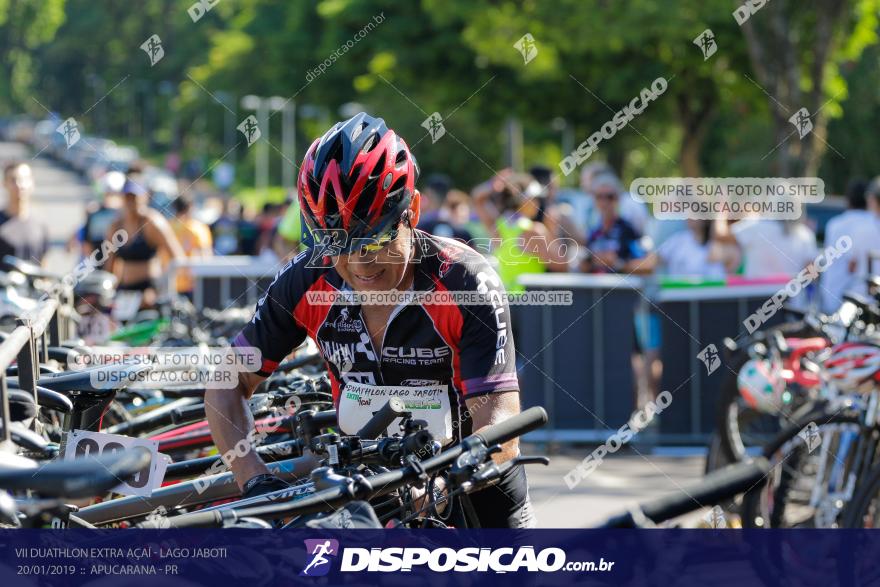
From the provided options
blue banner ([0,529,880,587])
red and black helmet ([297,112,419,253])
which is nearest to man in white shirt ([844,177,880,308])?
red and black helmet ([297,112,419,253])

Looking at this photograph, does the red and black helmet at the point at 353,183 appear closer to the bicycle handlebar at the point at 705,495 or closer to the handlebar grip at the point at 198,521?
the handlebar grip at the point at 198,521

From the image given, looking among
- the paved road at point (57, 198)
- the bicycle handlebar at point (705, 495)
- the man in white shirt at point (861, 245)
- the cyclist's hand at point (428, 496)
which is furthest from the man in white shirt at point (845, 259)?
the paved road at point (57, 198)

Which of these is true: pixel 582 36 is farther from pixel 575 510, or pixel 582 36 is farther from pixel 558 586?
pixel 558 586

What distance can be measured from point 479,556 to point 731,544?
0.55m

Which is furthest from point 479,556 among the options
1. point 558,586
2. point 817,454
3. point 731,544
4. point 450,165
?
point 450,165

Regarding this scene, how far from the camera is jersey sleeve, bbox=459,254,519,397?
3811 mm

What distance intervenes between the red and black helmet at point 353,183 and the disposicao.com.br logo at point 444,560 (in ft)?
3.38

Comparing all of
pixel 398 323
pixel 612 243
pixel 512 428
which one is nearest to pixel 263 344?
pixel 398 323

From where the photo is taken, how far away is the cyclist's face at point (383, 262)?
3713mm

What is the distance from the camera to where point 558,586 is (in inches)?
109

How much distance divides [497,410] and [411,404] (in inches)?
13.7

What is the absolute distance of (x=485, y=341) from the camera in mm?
3840

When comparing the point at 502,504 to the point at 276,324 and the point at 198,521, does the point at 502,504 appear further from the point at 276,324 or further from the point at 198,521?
the point at 198,521

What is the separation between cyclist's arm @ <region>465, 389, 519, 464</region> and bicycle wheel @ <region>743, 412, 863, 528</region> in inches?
122
